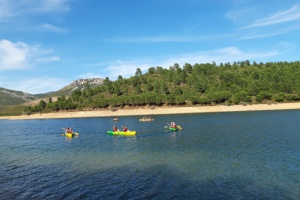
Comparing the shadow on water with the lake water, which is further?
the lake water

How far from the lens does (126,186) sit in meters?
31.2

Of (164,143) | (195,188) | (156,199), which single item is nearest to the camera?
(156,199)

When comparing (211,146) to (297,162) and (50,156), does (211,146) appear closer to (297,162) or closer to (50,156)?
(297,162)

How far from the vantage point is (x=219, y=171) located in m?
35.7

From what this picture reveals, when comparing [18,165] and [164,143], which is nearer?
[18,165]

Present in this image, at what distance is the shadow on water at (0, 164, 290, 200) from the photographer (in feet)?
91.2

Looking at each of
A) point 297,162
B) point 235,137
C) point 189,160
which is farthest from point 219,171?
point 235,137

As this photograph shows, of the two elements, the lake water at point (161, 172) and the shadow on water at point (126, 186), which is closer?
the shadow on water at point (126, 186)

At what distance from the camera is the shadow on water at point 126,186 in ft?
91.2

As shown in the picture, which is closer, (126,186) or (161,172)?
(126,186)

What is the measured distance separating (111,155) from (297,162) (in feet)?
95.1

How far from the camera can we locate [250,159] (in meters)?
41.9

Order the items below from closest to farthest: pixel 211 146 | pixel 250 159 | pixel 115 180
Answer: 1. pixel 115 180
2. pixel 250 159
3. pixel 211 146

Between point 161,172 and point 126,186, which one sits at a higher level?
point 161,172
